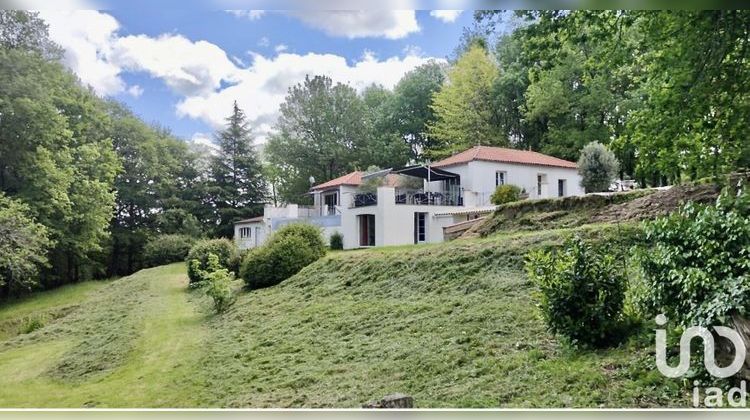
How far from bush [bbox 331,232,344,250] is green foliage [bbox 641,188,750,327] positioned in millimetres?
6560

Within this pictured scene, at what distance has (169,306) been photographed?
290 inches

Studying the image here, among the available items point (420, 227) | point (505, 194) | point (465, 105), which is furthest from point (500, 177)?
point (420, 227)

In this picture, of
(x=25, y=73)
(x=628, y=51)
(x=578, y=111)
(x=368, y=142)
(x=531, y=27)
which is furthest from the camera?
(x=578, y=111)

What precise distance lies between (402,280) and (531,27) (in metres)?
2.99

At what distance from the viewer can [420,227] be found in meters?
9.38

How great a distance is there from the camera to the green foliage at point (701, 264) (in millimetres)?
2514

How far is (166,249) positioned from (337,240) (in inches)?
109

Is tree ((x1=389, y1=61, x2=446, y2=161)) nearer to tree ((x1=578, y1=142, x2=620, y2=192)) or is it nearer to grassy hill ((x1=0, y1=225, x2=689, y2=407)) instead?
grassy hill ((x1=0, y1=225, x2=689, y2=407))

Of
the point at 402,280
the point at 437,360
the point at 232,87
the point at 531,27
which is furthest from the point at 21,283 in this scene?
Result: the point at 531,27

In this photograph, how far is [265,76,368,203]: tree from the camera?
25.8 ft

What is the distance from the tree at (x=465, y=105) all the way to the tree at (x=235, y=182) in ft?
10.3

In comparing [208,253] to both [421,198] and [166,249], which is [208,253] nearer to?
[166,249]

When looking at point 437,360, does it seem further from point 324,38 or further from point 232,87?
point 232,87

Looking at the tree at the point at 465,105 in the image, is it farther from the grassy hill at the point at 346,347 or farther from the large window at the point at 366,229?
the grassy hill at the point at 346,347
